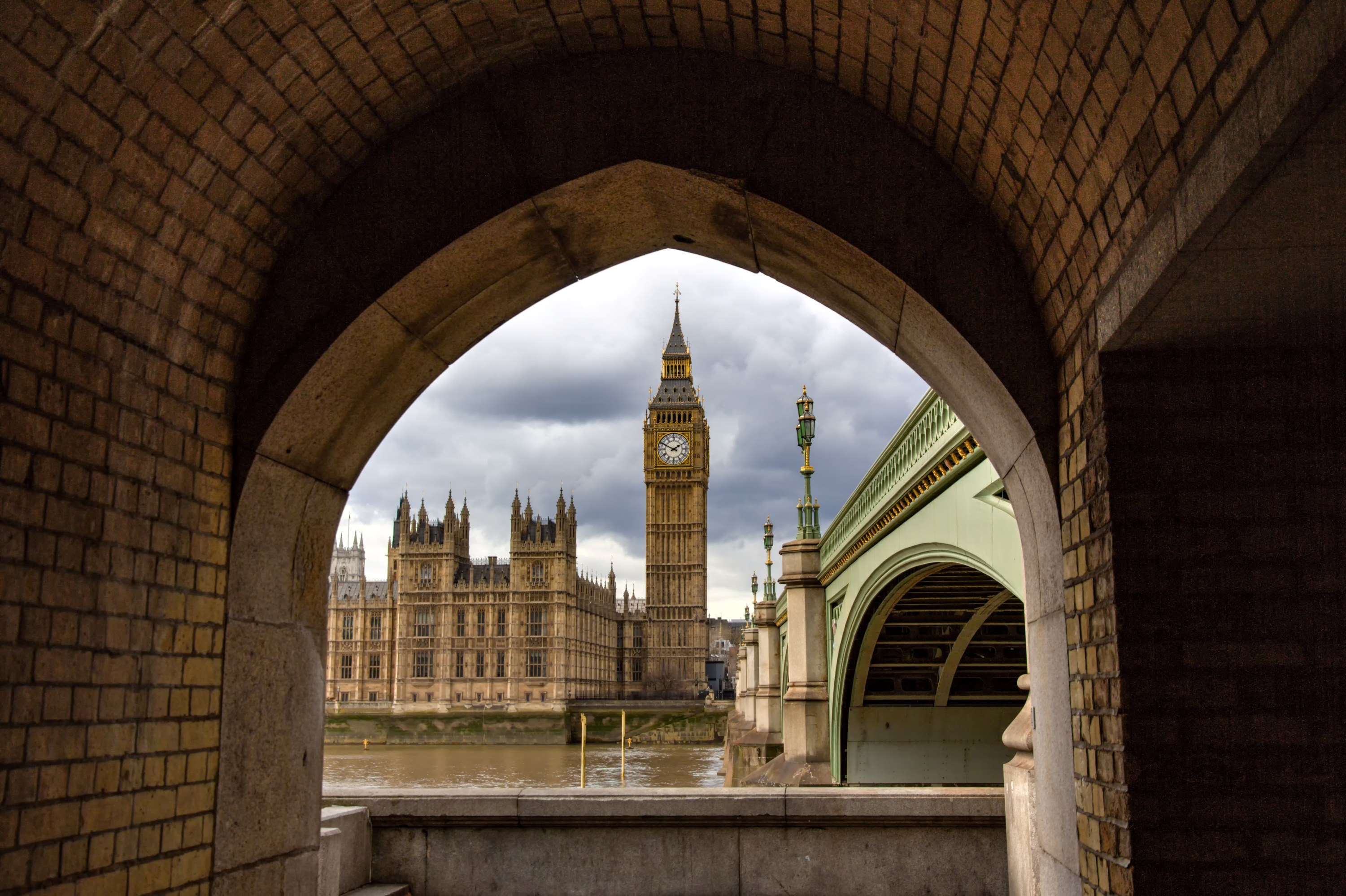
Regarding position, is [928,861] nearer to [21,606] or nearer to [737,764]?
[21,606]

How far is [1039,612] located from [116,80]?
467 centimetres

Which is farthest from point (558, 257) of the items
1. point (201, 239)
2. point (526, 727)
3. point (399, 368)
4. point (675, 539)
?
point (675, 539)

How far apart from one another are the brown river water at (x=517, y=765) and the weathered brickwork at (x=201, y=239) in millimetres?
31962

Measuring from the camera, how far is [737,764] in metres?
40.3

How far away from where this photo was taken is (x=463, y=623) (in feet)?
320

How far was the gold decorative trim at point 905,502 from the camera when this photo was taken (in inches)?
463

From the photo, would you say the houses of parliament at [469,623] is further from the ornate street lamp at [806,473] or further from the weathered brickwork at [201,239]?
the weathered brickwork at [201,239]

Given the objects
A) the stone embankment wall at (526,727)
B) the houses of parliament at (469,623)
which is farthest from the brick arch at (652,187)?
the houses of parliament at (469,623)

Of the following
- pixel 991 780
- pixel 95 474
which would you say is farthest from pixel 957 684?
pixel 95 474

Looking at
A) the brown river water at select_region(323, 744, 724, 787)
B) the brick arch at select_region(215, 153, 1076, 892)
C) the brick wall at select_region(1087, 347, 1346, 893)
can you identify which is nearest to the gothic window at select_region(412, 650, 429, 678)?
the brown river water at select_region(323, 744, 724, 787)

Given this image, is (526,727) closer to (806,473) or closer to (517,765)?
(517,765)

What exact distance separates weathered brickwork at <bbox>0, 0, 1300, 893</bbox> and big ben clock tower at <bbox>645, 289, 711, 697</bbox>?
101476 mm

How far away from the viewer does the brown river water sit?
4862cm

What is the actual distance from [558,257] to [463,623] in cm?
9282
